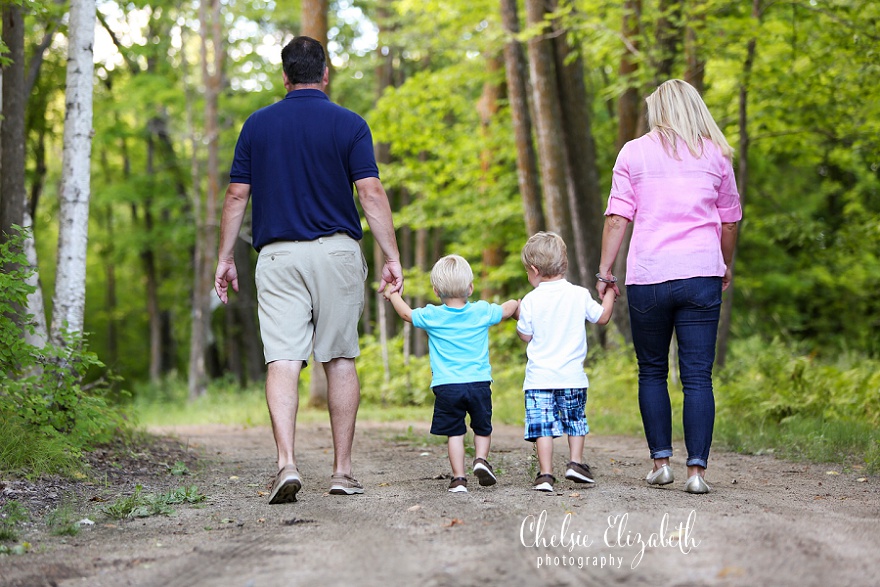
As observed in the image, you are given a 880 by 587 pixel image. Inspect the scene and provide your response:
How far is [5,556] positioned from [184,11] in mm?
23865

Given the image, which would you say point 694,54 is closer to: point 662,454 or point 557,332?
point 557,332

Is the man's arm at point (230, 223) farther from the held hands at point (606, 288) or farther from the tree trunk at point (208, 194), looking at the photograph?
the tree trunk at point (208, 194)

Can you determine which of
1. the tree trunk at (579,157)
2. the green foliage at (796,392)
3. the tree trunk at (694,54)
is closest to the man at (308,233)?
the green foliage at (796,392)

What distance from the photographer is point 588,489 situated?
5.37 meters

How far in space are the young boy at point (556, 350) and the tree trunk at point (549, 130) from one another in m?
8.26

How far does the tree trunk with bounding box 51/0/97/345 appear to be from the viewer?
8.02 m

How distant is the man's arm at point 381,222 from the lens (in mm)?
5609

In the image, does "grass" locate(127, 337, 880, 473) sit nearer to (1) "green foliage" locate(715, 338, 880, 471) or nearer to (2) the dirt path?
(1) "green foliage" locate(715, 338, 880, 471)

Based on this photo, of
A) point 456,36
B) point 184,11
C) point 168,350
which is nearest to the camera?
point 456,36

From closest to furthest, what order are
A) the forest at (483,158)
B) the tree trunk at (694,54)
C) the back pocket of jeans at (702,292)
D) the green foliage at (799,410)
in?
1. the back pocket of jeans at (702,292)
2. the green foliage at (799,410)
3. the forest at (483,158)
4. the tree trunk at (694,54)

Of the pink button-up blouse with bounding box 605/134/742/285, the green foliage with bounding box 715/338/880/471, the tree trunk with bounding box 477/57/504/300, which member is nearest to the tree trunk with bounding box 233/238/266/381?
the tree trunk with bounding box 477/57/504/300

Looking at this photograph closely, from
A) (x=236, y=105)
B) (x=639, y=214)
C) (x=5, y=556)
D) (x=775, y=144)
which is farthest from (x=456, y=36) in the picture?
(x=5, y=556)

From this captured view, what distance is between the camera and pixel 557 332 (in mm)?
5641

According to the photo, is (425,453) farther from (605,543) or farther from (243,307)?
(243,307)
